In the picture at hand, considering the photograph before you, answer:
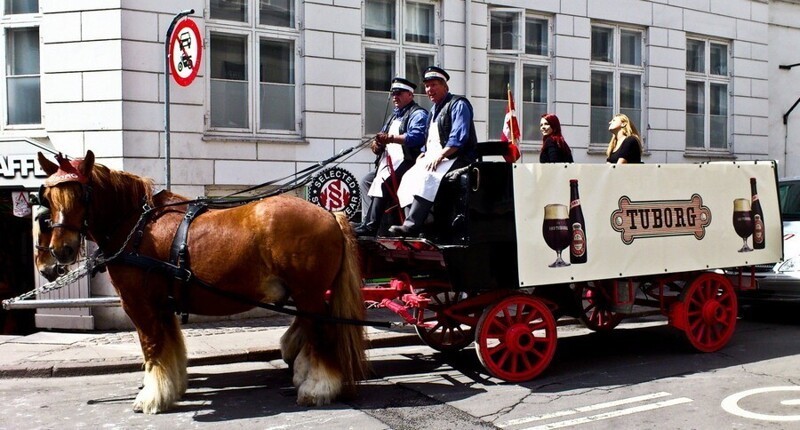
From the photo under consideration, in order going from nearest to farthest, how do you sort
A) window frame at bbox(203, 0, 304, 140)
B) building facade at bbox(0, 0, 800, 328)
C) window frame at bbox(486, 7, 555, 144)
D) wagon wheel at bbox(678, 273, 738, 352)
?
wagon wheel at bbox(678, 273, 738, 352) → building facade at bbox(0, 0, 800, 328) → window frame at bbox(203, 0, 304, 140) → window frame at bbox(486, 7, 555, 144)

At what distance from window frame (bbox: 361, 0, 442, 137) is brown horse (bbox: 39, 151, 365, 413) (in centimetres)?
537

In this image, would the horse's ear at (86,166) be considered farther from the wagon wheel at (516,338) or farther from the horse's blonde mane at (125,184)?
the wagon wheel at (516,338)

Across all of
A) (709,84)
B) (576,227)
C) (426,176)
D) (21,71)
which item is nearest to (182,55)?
(21,71)

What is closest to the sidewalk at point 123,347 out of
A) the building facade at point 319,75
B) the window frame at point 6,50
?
the building facade at point 319,75

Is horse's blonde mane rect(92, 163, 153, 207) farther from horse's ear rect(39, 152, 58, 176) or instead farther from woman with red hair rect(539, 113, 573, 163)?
woman with red hair rect(539, 113, 573, 163)

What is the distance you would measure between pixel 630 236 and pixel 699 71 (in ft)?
29.7

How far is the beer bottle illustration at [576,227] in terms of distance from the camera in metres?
6.77

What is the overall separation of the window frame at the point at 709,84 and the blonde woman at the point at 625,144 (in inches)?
269

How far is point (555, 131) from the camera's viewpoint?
26.7 ft

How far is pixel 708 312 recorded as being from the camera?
305 inches

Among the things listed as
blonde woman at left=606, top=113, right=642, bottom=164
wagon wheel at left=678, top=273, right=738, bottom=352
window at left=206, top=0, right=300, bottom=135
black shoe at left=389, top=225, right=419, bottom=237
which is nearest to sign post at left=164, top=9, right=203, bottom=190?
window at left=206, top=0, right=300, bottom=135

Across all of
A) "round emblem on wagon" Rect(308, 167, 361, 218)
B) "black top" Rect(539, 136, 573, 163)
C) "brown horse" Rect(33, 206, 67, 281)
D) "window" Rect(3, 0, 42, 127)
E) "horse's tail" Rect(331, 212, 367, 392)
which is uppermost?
"window" Rect(3, 0, 42, 127)

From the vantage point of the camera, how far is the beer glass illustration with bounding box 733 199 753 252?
25.8 feet

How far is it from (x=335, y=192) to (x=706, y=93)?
863 centimetres
